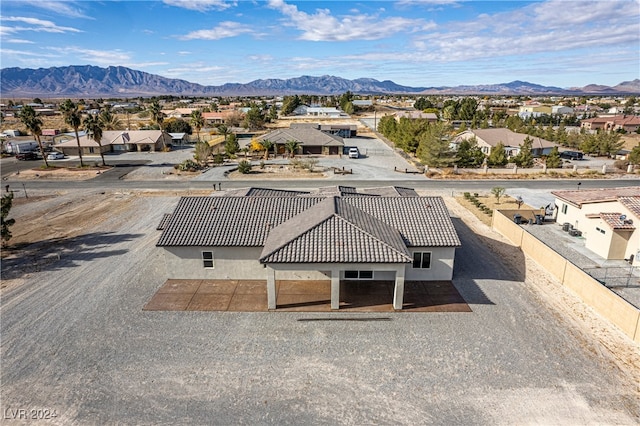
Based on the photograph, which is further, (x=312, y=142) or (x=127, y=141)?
(x=127, y=141)

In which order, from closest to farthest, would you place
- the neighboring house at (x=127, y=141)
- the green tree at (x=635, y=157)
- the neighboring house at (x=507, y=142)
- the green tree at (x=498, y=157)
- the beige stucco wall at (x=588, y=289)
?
the beige stucco wall at (x=588, y=289), the green tree at (x=635, y=157), the green tree at (x=498, y=157), the neighboring house at (x=507, y=142), the neighboring house at (x=127, y=141)

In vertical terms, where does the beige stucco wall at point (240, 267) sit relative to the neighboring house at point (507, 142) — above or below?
below

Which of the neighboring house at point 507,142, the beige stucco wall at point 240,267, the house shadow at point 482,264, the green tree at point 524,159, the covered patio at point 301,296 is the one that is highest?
the neighboring house at point 507,142

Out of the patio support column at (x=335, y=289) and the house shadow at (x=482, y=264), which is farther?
the house shadow at (x=482, y=264)

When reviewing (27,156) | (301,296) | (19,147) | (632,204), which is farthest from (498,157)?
(19,147)

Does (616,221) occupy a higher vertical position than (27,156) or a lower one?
higher

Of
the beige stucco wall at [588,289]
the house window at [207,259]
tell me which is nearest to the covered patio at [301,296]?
the house window at [207,259]

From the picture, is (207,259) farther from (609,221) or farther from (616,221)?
(616,221)

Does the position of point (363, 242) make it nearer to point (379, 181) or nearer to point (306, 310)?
point (306, 310)

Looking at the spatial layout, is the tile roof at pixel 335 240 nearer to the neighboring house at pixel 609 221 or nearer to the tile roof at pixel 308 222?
the tile roof at pixel 308 222
